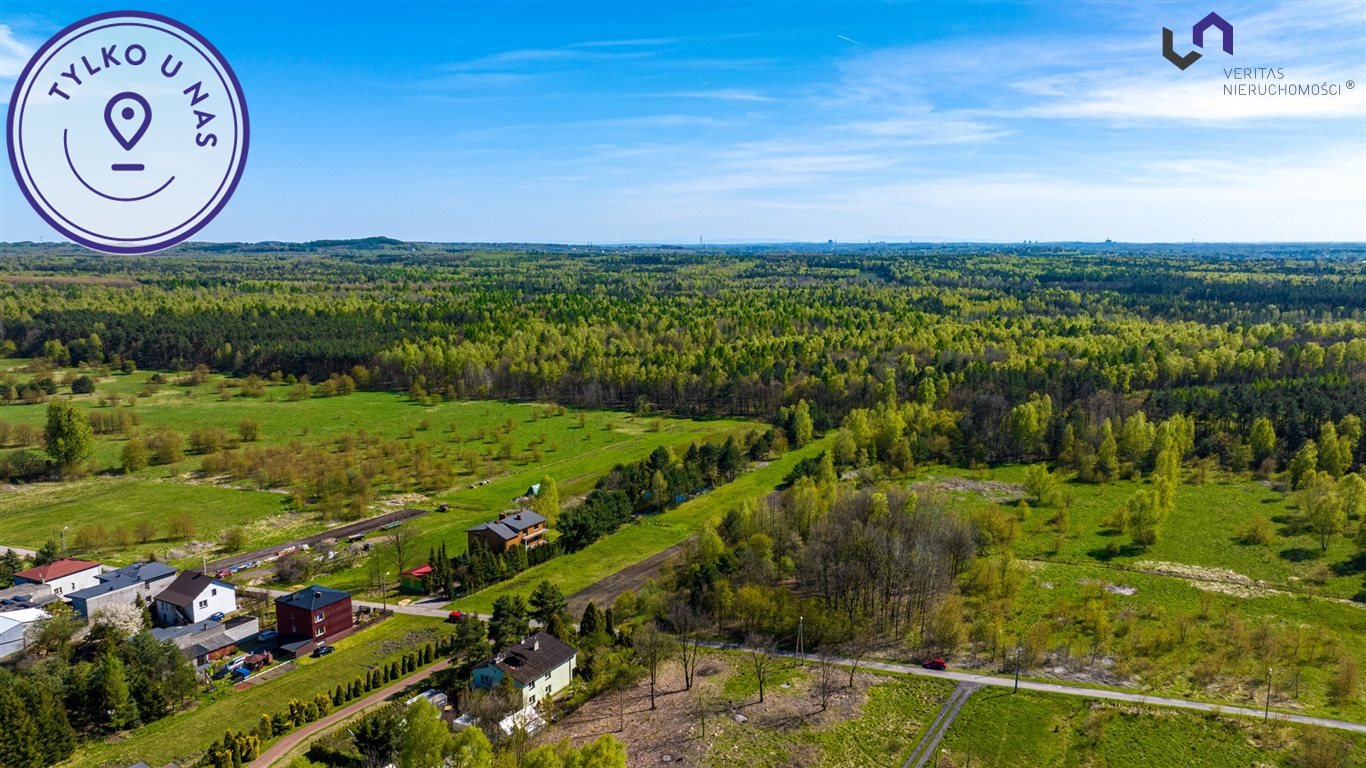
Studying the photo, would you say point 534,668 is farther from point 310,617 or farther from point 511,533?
point 511,533

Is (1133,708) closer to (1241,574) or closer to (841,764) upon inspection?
(841,764)

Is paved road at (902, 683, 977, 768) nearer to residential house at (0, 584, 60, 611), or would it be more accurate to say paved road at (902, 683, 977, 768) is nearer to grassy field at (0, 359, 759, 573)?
grassy field at (0, 359, 759, 573)

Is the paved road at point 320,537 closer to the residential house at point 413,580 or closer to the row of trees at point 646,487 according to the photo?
the residential house at point 413,580

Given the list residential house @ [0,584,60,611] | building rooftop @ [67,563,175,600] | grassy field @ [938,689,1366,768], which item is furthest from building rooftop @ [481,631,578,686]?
residential house @ [0,584,60,611]

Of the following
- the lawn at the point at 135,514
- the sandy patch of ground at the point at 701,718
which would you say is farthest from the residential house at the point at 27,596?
the sandy patch of ground at the point at 701,718

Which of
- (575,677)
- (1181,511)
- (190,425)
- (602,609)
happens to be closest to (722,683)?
(575,677)
